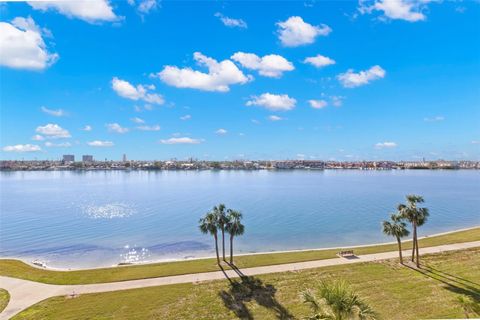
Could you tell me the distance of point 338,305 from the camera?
35.0 ft

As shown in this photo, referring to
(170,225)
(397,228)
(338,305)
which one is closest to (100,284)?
(338,305)

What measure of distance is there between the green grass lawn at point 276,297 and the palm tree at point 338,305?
1105 centimetres

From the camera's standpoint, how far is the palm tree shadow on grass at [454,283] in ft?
76.0

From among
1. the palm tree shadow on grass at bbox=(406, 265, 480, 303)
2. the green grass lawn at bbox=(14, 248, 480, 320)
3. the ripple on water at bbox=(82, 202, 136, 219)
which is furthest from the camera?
the ripple on water at bbox=(82, 202, 136, 219)

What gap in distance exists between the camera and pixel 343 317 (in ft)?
34.5

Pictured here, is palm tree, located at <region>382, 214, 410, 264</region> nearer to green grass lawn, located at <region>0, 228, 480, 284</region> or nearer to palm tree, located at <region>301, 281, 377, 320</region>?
green grass lawn, located at <region>0, 228, 480, 284</region>

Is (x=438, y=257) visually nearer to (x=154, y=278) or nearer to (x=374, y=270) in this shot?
(x=374, y=270)

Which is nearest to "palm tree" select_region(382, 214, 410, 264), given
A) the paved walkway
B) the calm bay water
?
the paved walkway

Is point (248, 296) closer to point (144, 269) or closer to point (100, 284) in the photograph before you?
point (144, 269)

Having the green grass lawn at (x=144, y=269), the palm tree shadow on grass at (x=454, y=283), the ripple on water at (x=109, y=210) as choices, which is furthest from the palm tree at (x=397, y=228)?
the ripple on water at (x=109, y=210)

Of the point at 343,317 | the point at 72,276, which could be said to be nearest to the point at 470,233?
the point at 343,317

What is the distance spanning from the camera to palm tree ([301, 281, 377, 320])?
10.5 m

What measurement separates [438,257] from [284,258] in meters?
16.9

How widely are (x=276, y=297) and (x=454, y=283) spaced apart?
15683 millimetres
